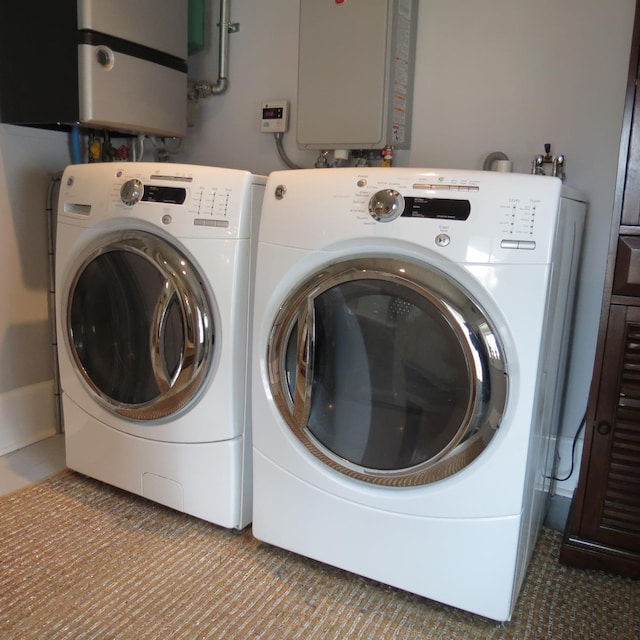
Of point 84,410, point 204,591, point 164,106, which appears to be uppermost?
point 164,106

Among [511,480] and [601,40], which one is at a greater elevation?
[601,40]

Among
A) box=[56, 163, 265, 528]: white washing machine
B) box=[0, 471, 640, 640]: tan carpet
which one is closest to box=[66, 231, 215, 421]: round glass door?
box=[56, 163, 265, 528]: white washing machine

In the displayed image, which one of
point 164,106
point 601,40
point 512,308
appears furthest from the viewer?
point 164,106

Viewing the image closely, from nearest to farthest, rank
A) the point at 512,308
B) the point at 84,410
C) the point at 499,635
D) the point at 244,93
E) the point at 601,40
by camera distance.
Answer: the point at 512,308, the point at 499,635, the point at 601,40, the point at 84,410, the point at 244,93

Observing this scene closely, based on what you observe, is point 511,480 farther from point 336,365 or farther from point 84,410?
point 84,410

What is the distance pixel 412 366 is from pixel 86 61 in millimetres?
1284

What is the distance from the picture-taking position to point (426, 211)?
45.9 inches

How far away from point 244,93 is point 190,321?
1094 mm

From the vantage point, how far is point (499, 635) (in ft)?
4.11

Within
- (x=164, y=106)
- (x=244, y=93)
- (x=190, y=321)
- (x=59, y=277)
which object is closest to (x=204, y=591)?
(x=190, y=321)

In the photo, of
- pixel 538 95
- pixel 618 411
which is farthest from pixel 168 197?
pixel 618 411

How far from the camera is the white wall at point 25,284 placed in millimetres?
1951

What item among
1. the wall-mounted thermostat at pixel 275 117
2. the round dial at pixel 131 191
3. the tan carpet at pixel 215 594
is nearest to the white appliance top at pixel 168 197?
the round dial at pixel 131 191

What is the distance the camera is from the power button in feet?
3.75
